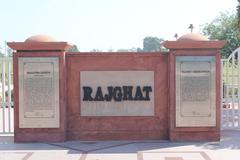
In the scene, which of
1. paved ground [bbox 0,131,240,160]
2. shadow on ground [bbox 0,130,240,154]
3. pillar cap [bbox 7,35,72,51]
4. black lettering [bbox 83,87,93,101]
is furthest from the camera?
black lettering [bbox 83,87,93,101]

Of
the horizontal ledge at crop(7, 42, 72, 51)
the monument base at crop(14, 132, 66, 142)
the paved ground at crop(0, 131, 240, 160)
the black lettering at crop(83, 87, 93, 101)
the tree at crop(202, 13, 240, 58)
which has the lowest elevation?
the paved ground at crop(0, 131, 240, 160)

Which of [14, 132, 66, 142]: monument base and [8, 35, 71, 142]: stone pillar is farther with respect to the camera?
[14, 132, 66, 142]: monument base

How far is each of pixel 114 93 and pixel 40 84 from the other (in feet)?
5.42

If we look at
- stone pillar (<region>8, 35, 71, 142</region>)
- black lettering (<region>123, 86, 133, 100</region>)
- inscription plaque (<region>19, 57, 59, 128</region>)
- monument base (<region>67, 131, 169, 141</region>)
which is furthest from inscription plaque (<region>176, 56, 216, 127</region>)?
inscription plaque (<region>19, 57, 59, 128</region>)

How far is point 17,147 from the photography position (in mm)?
8312

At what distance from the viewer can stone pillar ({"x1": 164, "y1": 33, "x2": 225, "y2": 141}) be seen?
8.70 m

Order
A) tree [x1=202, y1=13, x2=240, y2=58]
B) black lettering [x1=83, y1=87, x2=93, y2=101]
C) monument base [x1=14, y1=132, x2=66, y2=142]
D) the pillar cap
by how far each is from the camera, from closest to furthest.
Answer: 1. the pillar cap
2. monument base [x1=14, y1=132, x2=66, y2=142]
3. black lettering [x1=83, y1=87, x2=93, y2=101]
4. tree [x1=202, y1=13, x2=240, y2=58]

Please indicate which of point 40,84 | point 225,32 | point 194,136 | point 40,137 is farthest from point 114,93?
point 225,32

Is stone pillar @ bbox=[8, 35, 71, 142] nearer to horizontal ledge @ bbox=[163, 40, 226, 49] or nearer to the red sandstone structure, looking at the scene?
the red sandstone structure

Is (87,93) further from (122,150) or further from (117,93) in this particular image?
(122,150)

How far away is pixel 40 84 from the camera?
868cm

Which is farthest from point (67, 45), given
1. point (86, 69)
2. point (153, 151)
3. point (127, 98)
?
point (153, 151)

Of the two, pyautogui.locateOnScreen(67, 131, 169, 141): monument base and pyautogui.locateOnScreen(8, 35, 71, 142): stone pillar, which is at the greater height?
pyautogui.locateOnScreen(8, 35, 71, 142): stone pillar

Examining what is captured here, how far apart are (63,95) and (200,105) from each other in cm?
303
